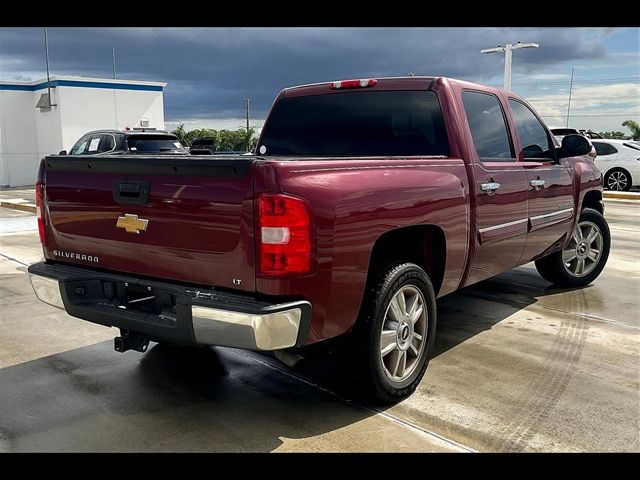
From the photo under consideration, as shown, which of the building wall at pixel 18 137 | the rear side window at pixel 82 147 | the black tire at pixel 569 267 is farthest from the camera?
the building wall at pixel 18 137

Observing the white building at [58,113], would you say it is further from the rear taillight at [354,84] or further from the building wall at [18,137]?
the rear taillight at [354,84]

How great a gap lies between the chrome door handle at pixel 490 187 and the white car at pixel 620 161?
13.9 m

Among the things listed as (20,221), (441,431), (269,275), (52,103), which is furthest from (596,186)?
(52,103)

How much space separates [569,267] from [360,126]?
324 cm

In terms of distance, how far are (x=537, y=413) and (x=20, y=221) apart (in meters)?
12.5

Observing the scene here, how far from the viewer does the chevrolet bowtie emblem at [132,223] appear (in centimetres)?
327

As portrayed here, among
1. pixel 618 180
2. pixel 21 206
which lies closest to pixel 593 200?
pixel 618 180

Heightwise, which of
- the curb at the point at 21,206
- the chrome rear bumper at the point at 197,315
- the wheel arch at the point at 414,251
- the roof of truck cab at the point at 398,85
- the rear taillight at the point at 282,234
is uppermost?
the roof of truck cab at the point at 398,85

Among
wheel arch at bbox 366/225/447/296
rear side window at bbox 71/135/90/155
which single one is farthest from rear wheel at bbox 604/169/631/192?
wheel arch at bbox 366/225/447/296

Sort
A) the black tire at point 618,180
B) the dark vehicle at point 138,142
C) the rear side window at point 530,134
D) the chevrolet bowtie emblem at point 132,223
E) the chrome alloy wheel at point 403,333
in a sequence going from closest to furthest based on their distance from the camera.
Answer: the chevrolet bowtie emblem at point 132,223, the chrome alloy wheel at point 403,333, the rear side window at point 530,134, the dark vehicle at point 138,142, the black tire at point 618,180

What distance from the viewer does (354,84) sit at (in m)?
4.66

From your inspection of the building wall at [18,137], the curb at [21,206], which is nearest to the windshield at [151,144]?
the curb at [21,206]

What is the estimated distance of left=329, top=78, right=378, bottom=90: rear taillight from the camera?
4621mm

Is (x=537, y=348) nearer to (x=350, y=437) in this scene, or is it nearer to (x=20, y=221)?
(x=350, y=437)
